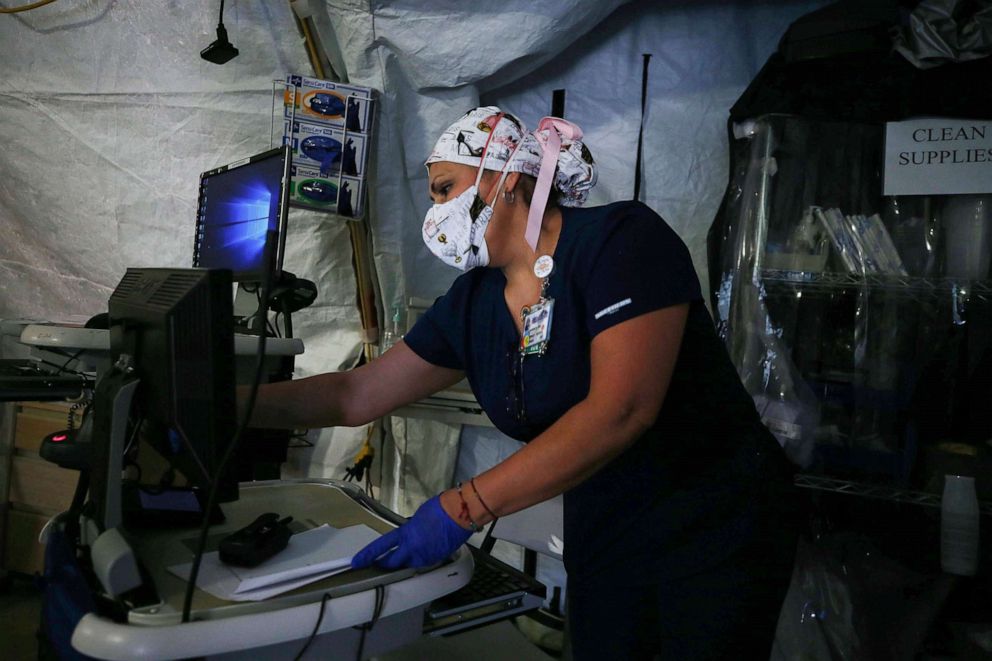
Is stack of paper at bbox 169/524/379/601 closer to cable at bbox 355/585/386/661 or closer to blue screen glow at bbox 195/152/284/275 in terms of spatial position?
cable at bbox 355/585/386/661

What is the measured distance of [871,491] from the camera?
1.35 m

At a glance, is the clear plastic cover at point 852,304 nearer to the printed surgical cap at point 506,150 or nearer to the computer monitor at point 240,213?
the printed surgical cap at point 506,150

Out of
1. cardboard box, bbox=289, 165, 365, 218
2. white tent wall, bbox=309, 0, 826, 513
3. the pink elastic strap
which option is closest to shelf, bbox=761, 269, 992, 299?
white tent wall, bbox=309, 0, 826, 513

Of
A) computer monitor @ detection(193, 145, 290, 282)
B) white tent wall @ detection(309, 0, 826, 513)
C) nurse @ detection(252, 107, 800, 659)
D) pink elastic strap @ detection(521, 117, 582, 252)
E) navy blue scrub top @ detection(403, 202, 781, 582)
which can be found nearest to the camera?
nurse @ detection(252, 107, 800, 659)

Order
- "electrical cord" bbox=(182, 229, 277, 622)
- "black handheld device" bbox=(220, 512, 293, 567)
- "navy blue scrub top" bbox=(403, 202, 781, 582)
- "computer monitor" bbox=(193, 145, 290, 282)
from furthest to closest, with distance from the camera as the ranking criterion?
"computer monitor" bbox=(193, 145, 290, 282) → "navy blue scrub top" bbox=(403, 202, 781, 582) → "black handheld device" bbox=(220, 512, 293, 567) → "electrical cord" bbox=(182, 229, 277, 622)

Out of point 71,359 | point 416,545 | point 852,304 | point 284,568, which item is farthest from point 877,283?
point 71,359

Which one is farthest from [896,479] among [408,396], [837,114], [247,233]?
[247,233]

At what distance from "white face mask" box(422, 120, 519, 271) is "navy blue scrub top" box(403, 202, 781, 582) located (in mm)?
137

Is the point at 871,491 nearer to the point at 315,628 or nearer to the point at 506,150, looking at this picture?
the point at 506,150

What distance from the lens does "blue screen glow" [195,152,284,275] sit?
1.50 m

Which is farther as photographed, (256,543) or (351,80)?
(351,80)

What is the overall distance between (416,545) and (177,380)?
0.30m

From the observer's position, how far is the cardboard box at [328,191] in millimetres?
1782

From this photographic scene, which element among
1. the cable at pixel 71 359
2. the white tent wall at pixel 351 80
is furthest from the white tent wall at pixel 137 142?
the cable at pixel 71 359
